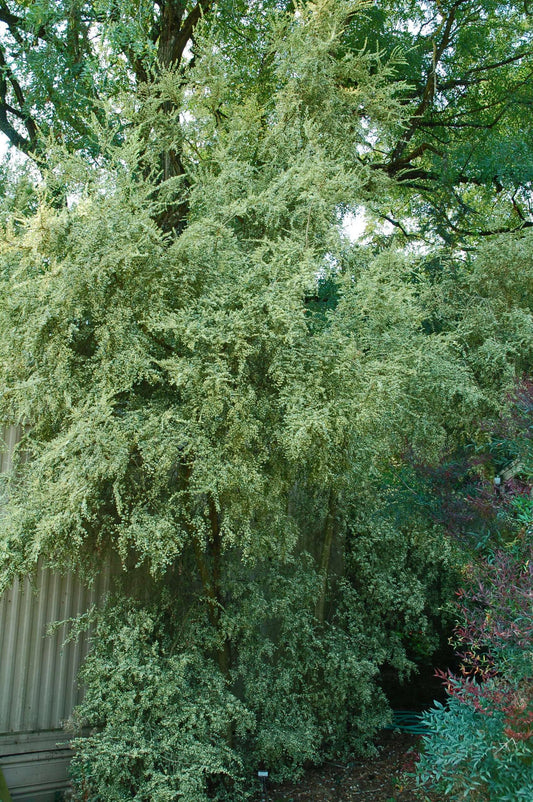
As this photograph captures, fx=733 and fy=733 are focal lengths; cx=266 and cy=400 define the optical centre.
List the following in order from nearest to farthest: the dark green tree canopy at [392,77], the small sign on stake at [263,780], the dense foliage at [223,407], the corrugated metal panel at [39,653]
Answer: the dense foliage at [223,407]
the corrugated metal panel at [39,653]
the small sign on stake at [263,780]
the dark green tree canopy at [392,77]

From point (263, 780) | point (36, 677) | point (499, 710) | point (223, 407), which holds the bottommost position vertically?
point (263, 780)

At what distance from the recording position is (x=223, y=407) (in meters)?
4.38

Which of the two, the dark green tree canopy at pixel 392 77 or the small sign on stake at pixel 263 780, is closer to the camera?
the small sign on stake at pixel 263 780

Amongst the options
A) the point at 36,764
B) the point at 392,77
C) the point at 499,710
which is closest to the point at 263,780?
the point at 36,764

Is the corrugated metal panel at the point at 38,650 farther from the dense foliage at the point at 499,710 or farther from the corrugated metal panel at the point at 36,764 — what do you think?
the dense foliage at the point at 499,710

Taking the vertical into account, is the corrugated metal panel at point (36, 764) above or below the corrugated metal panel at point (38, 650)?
below

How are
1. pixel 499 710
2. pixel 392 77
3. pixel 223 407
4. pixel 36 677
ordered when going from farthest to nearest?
1. pixel 392 77
2. pixel 36 677
3. pixel 223 407
4. pixel 499 710

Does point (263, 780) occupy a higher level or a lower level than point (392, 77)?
lower

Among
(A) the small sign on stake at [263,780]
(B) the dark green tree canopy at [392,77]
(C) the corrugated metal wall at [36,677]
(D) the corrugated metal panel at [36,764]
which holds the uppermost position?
(B) the dark green tree canopy at [392,77]

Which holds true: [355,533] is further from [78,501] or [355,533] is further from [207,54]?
[207,54]

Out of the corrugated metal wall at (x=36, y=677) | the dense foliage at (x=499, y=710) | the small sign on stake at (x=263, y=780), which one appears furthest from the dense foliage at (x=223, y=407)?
the dense foliage at (x=499, y=710)

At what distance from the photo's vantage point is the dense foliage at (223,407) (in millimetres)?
4188

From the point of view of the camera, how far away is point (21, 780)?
4332 mm

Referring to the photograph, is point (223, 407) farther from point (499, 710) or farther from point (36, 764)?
point (36, 764)
